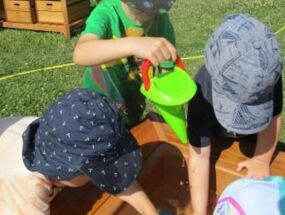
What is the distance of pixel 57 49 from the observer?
3.29m

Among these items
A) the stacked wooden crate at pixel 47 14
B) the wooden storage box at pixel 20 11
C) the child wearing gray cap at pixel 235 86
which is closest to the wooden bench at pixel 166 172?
the child wearing gray cap at pixel 235 86

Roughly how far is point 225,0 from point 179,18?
0.63 metres

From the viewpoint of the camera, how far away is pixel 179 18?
12.3 feet

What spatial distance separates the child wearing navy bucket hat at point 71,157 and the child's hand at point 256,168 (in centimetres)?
34

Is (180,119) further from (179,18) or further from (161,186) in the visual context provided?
(179,18)

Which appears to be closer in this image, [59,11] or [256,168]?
[256,168]

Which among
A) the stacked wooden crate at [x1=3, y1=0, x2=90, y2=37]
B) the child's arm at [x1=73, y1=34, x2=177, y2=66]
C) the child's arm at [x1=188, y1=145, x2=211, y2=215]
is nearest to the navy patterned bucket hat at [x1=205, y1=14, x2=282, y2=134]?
the child's arm at [x1=73, y1=34, x2=177, y2=66]

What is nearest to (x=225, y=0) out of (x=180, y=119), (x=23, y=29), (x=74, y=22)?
(x=74, y=22)

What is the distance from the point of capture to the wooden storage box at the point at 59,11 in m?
3.49

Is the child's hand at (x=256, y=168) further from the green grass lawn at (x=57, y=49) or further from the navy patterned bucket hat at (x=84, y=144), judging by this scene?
the green grass lawn at (x=57, y=49)

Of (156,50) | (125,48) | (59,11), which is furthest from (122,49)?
(59,11)

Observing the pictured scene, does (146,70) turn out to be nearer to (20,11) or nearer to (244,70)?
(244,70)

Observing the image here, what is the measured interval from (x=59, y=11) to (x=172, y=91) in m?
2.61

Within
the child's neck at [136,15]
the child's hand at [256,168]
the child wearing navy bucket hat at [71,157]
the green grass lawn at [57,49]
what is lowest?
the green grass lawn at [57,49]
